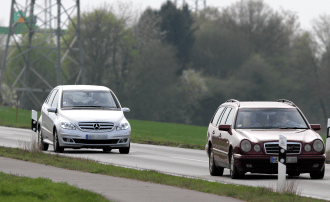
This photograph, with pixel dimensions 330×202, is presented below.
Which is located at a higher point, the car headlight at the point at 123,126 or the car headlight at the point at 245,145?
the car headlight at the point at 245,145

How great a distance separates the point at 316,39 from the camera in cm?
8181

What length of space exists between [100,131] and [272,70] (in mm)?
70430

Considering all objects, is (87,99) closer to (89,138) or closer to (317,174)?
(89,138)

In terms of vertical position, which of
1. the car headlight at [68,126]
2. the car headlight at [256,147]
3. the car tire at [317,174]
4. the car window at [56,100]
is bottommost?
the car tire at [317,174]

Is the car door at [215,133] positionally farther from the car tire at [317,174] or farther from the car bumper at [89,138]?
the car bumper at [89,138]

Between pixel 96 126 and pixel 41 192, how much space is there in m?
10.3

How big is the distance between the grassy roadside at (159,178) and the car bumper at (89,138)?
4.60ft

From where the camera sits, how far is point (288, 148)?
46.3 feet

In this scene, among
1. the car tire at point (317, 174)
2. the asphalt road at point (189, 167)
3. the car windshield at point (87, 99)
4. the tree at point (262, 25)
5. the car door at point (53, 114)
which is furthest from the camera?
the tree at point (262, 25)

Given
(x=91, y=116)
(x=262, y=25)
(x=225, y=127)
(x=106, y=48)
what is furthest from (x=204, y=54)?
(x=225, y=127)

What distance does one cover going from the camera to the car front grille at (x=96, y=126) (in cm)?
2039

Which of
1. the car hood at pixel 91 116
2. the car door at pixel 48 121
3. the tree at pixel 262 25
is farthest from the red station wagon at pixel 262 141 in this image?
the tree at pixel 262 25

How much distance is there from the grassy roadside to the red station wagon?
4.51ft

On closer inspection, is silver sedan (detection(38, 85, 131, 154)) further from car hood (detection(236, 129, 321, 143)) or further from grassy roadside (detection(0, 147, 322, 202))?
car hood (detection(236, 129, 321, 143))
